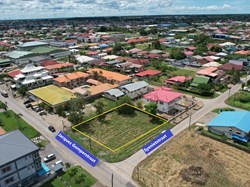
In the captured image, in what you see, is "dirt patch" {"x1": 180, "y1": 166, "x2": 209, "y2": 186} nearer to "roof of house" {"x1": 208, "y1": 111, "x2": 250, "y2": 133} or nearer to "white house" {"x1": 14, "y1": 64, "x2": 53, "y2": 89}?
"roof of house" {"x1": 208, "y1": 111, "x2": 250, "y2": 133}

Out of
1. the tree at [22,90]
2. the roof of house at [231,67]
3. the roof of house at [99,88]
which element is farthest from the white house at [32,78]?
the roof of house at [231,67]

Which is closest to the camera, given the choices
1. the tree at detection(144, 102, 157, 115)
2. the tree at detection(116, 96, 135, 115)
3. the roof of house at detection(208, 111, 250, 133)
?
the roof of house at detection(208, 111, 250, 133)

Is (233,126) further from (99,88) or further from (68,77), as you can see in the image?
(68,77)

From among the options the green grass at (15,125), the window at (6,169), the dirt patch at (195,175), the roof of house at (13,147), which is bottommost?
the dirt patch at (195,175)

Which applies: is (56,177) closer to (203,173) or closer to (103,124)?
(103,124)

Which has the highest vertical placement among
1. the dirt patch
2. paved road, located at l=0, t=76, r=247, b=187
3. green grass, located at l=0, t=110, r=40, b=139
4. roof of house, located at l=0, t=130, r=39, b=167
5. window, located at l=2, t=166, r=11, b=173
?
roof of house, located at l=0, t=130, r=39, b=167

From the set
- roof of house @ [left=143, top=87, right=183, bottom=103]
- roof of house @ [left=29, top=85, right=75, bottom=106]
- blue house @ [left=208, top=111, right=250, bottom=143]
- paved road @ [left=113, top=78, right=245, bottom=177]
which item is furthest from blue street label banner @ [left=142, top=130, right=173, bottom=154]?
roof of house @ [left=29, top=85, right=75, bottom=106]

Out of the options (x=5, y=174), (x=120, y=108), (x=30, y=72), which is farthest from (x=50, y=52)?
(x=5, y=174)

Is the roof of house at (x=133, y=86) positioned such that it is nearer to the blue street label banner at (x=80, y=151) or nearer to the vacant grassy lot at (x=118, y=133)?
the vacant grassy lot at (x=118, y=133)
